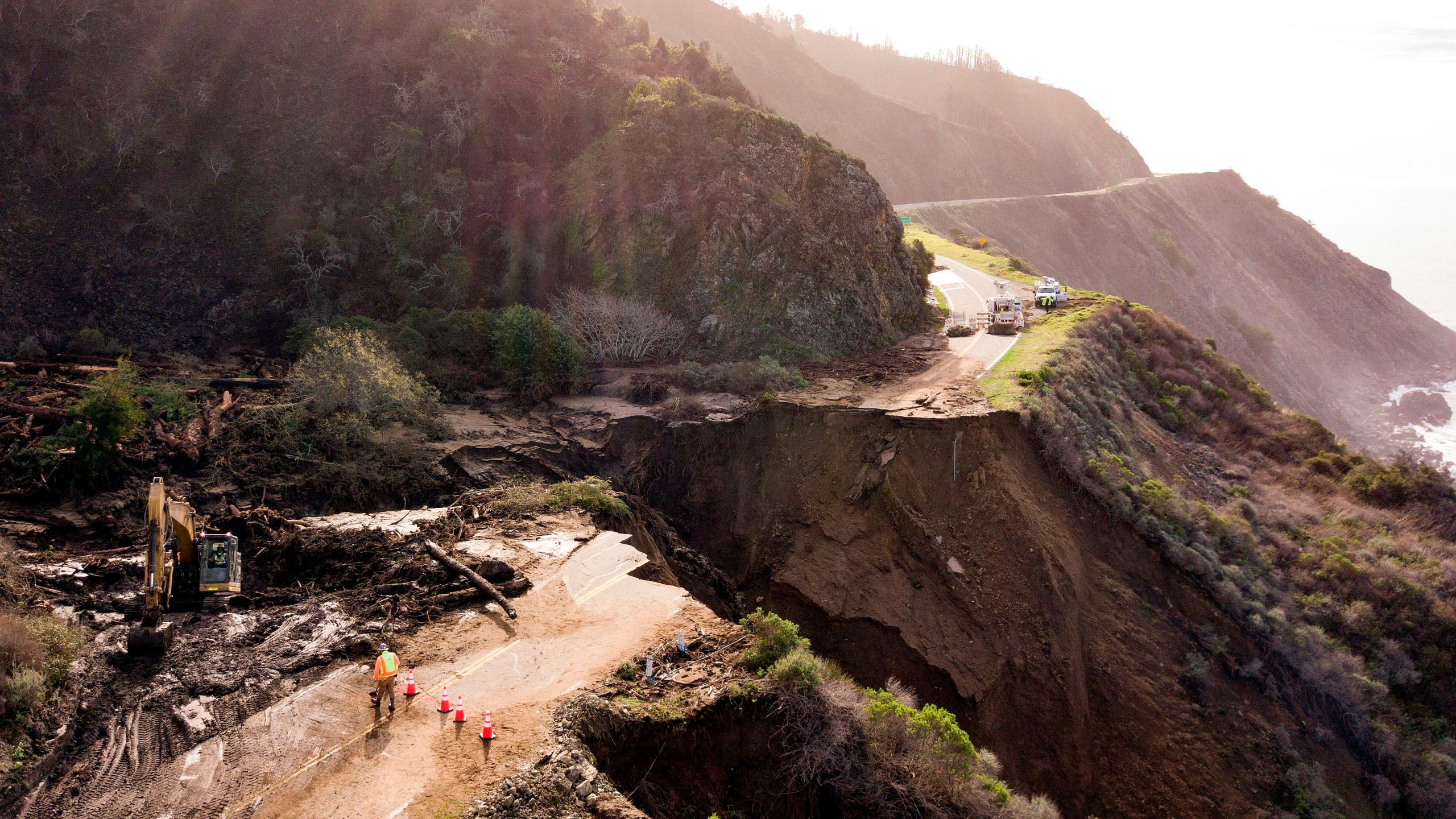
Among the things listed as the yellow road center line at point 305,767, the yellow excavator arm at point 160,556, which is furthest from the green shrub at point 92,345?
the yellow road center line at point 305,767

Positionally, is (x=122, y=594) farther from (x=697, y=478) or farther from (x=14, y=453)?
(x=697, y=478)

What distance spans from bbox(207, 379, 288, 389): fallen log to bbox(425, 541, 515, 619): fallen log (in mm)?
10865

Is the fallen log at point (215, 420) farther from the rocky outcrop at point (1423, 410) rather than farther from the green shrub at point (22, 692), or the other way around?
the rocky outcrop at point (1423, 410)

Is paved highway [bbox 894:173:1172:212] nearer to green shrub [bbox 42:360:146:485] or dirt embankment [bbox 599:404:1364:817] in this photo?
dirt embankment [bbox 599:404:1364:817]

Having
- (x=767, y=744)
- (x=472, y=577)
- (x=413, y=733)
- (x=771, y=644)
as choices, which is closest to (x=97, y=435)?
(x=472, y=577)

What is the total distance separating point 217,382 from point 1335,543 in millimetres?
32110

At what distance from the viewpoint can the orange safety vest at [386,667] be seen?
11.0m

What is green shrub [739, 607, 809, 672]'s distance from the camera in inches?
502

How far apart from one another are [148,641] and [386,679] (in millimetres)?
3924

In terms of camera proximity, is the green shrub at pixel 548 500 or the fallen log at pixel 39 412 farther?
the fallen log at pixel 39 412

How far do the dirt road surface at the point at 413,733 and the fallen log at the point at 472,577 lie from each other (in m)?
0.21

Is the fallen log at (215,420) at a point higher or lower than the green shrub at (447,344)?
lower

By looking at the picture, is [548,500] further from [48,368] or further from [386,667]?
[48,368]

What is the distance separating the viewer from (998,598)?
63.8ft
